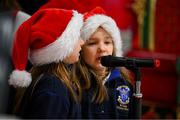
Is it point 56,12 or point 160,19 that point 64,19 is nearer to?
point 56,12

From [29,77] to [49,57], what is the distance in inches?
3.3

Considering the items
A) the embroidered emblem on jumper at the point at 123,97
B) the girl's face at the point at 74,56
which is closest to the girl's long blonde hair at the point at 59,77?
the girl's face at the point at 74,56

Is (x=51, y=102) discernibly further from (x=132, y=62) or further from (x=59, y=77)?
(x=132, y=62)

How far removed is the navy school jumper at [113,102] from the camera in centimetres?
116

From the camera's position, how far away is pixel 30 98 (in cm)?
109

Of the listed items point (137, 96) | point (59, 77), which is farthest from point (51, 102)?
point (137, 96)

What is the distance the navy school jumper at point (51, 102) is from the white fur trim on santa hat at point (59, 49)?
0.06 m

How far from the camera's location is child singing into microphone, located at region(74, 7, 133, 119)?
1164 millimetres

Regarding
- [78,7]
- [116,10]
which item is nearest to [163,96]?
[116,10]

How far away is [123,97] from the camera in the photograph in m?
1.20

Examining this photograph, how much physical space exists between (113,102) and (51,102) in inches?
9.7

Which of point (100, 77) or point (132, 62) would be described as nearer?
point (132, 62)

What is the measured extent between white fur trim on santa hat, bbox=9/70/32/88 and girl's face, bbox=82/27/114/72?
212 millimetres

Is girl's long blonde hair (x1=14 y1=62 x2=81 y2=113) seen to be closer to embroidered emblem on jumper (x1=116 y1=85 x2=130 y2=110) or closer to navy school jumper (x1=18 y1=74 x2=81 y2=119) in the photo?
navy school jumper (x1=18 y1=74 x2=81 y2=119)
